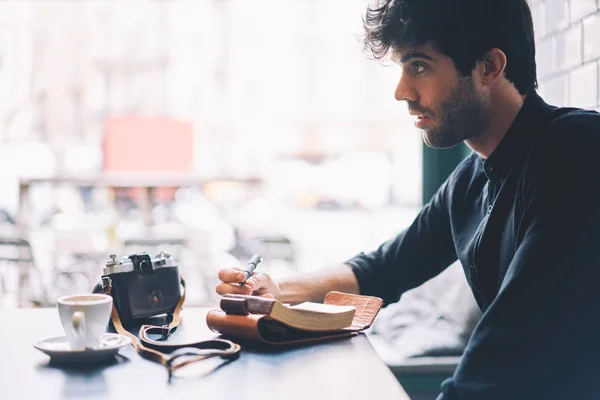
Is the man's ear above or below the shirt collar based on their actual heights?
above

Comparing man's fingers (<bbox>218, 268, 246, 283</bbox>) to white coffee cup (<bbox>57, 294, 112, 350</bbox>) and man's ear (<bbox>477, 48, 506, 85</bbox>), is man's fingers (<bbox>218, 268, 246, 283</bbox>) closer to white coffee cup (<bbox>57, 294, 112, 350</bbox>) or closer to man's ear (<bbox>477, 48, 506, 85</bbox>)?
white coffee cup (<bbox>57, 294, 112, 350</bbox>)

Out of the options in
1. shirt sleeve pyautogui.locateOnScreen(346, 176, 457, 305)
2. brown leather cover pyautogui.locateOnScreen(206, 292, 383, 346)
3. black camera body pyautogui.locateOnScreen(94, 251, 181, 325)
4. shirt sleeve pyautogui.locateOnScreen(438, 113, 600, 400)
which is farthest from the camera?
shirt sleeve pyautogui.locateOnScreen(346, 176, 457, 305)

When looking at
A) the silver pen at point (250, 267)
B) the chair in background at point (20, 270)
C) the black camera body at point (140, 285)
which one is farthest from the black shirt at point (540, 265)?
the chair in background at point (20, 270)

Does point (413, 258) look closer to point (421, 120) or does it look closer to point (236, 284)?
point (421, 120)

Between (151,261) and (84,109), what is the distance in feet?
7.21

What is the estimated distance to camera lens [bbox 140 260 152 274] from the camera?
1.19 m

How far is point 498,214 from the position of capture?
118 cm

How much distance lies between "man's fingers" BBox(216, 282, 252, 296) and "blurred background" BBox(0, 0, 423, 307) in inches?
74.7

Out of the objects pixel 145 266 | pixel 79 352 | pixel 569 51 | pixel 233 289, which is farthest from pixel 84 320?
pixel 569 51

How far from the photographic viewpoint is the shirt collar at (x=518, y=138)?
1.18 metres

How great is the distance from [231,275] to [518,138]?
60 centimetres

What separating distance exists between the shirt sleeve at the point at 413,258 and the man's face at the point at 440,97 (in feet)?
0.81

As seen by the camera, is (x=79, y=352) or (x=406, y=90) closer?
(x=79, y=352)

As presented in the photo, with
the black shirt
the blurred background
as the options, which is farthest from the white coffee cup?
the blurred background
